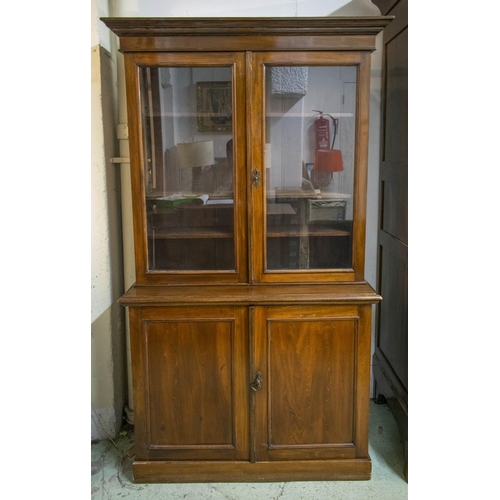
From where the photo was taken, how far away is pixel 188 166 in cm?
198

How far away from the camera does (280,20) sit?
5.83ft

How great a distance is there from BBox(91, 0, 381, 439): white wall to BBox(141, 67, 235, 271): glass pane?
0.29 m

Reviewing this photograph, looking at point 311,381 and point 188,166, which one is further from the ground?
point 188,166

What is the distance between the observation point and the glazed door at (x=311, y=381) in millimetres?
1895

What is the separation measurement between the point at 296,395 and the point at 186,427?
1.50 ft

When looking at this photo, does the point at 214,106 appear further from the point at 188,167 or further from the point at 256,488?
the point at 256,488

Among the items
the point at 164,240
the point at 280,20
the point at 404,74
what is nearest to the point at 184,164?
the point at 164,240

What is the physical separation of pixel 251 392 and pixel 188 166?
94cm

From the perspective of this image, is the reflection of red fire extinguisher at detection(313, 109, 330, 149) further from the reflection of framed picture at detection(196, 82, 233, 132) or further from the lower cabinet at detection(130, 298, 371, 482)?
the lower cabinet at detection(130, 298, 371, 482)

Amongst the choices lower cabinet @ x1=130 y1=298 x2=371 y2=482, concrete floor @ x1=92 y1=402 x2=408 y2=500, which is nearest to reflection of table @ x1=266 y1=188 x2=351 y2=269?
lower cabinet @ x1=130 y1=298 x2=371 y2=482

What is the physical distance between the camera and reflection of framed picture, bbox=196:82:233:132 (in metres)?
1.89

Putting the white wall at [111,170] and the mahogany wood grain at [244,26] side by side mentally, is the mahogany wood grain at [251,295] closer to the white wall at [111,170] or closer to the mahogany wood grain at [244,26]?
the white wall at [111,170]

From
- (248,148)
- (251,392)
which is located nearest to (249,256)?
(248,148)

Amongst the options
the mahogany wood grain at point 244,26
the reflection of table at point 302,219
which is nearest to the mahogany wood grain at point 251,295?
the reflection of table at point 302,219
